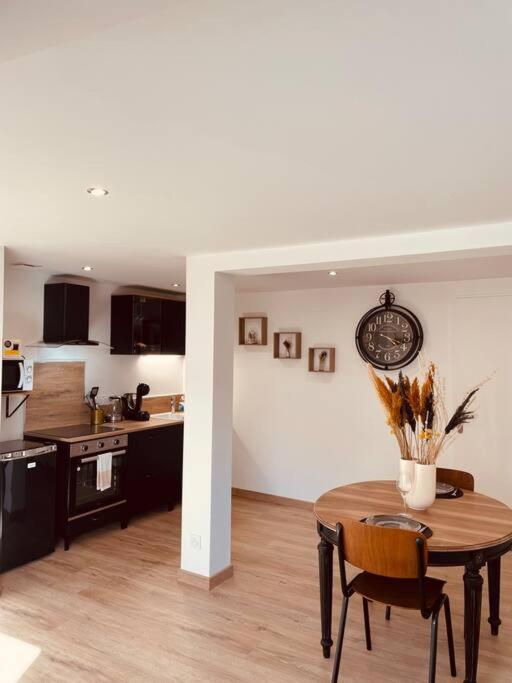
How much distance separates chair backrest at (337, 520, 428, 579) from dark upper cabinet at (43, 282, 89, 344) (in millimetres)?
3184

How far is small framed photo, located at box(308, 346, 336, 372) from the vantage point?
17.7ft

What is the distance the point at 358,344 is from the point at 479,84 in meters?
Answer: 4.06

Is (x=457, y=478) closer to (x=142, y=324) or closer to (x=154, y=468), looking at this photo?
(x=154, y=468)

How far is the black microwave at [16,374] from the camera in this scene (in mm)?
3896

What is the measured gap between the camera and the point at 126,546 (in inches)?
170

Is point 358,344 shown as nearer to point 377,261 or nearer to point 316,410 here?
point 316,410

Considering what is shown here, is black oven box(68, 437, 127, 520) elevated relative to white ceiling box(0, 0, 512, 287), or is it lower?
lower

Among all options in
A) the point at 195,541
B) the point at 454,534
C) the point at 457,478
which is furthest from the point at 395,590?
the point at 195,541

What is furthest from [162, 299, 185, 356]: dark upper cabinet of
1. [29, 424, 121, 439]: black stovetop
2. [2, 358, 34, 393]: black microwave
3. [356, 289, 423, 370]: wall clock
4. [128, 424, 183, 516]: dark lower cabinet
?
[356, 289, 423, 370]: wall clock

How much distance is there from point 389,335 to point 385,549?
3.02 metres

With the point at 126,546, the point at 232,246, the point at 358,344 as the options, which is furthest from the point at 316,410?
the point at 232,246

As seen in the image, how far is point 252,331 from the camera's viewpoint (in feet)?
19.4

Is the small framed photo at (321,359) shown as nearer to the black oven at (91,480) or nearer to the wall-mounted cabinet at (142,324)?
the wall-mounted cabinet at (142,324)

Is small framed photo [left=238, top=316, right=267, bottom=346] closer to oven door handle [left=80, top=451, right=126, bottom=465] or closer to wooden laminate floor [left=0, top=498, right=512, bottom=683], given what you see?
oven door handle [left=80, top=451, right=126, bottom=465]
